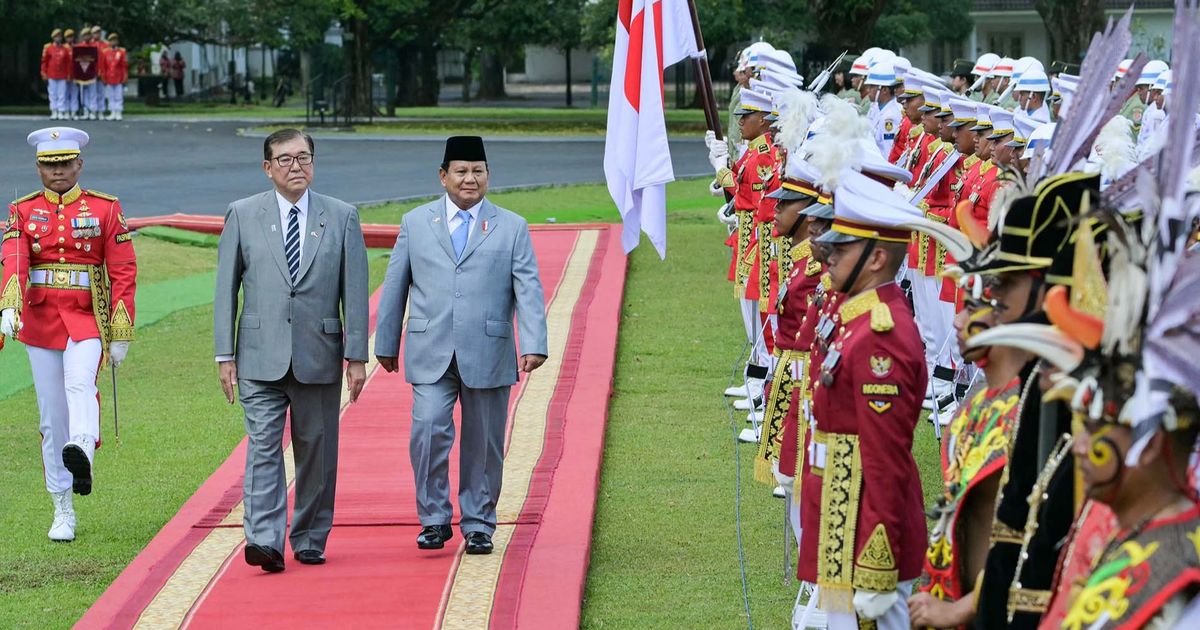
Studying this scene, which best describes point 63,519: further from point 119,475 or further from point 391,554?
point 391,554

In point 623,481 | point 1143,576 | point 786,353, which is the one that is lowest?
point 623,481

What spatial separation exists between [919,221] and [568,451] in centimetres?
544

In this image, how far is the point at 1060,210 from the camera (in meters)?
4.28

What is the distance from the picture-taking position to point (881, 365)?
5.13 metres

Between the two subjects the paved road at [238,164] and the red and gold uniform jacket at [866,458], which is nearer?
the red and gold uniform jacket at [866,458]

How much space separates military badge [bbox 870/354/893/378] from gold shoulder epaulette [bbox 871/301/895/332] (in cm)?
8

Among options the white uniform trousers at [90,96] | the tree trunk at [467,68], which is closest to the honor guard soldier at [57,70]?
the white uniform trousers at [90,96]

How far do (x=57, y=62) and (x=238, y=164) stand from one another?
12321mm

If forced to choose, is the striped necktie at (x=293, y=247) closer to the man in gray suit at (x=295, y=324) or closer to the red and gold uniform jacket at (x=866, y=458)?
the man in gray suit at (x=295, y=324)

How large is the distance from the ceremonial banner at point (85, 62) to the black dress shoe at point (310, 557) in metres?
34.0

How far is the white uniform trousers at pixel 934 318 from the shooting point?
38.3 feet

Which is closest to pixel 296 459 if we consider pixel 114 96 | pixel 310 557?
pixel 310 557

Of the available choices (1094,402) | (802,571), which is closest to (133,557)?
(802,571)

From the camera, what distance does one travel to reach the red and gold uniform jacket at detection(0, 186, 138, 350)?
880 cm
